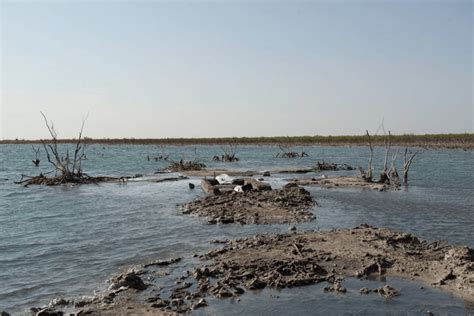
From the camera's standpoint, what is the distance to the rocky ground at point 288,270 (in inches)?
329

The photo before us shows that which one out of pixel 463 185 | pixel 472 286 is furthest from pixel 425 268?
pixel 463 185

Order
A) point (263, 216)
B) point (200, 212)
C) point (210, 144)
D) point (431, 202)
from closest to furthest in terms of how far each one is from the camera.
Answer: point (263, 216) < point (200, 212) < point (431, 202) < point (210, 144)

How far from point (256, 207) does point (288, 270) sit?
339 inches

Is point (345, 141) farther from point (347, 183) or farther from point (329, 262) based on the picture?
point (329, 262)

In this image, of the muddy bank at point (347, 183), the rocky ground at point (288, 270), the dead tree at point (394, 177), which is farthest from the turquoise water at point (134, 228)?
the muddy bank at point (347, 183)

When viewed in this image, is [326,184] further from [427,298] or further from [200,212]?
[427,298]

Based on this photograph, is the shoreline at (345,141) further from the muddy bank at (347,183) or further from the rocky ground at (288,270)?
the rocky ground at (288,270)

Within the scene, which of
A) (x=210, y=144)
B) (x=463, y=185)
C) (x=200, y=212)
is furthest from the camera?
(x=210, y=144)

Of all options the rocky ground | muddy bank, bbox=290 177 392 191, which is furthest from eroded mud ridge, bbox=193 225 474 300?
muddy bank, bbox=290 177 392 191

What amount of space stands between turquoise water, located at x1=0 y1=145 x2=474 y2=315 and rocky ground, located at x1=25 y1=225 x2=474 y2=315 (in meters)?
0.53

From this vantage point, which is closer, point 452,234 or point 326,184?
point 452,234

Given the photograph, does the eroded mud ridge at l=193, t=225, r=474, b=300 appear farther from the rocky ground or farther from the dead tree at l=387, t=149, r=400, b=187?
the dead tree at l=387, t=149, r=400, b=187

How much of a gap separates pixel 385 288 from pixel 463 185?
22.5 metres

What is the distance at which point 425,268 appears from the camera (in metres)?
10.1
